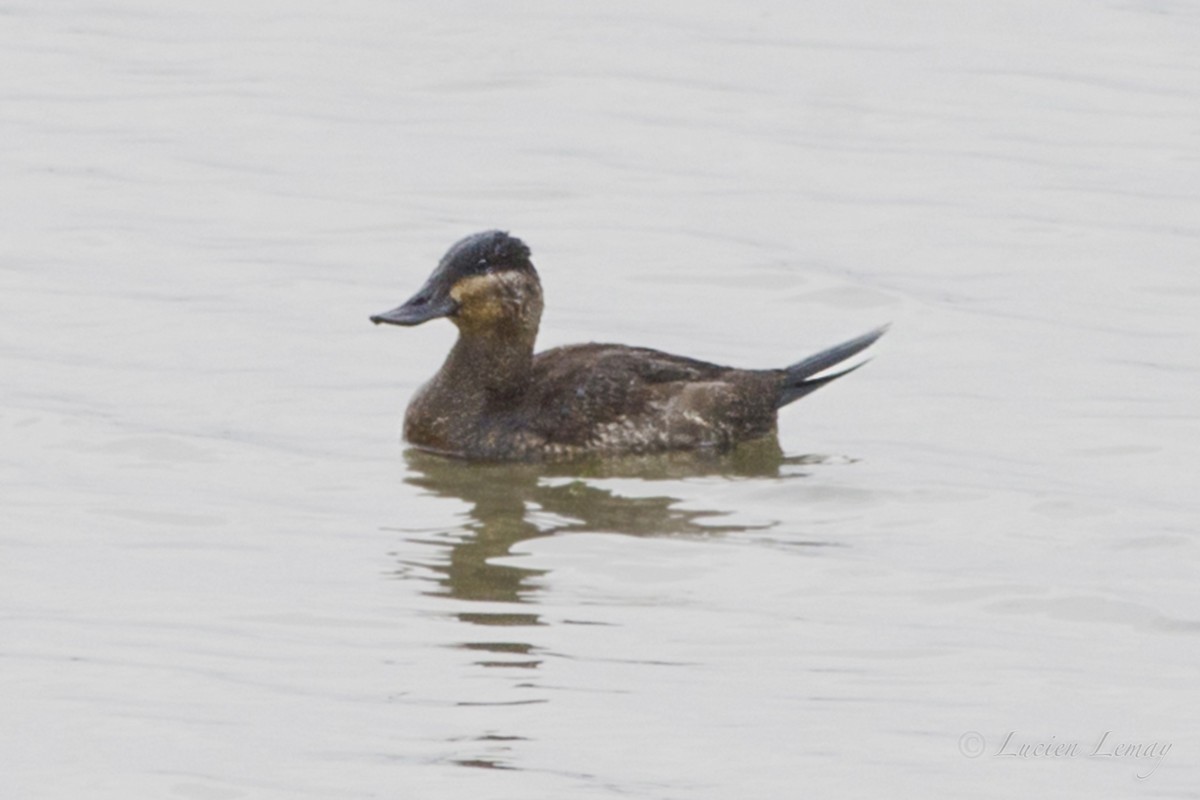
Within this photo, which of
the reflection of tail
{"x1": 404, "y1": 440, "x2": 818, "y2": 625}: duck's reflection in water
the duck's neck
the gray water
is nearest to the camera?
the gray water

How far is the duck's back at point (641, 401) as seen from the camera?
11344 mm

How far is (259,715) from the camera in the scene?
24.7 ft

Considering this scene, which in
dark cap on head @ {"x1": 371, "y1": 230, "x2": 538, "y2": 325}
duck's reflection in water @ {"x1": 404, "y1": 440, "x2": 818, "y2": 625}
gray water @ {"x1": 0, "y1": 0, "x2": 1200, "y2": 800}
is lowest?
duck's reflection in water @ {"x1": 404, "y1": 440, "x2": 818, "y2": 625}

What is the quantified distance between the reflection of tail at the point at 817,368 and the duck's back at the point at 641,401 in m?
0.11

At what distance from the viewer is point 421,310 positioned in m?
11.6

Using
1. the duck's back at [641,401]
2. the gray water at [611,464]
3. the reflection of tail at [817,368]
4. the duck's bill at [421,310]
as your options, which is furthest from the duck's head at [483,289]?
the reflection of tail at [817,368]

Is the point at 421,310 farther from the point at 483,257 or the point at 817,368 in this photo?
Result: the point at 817,368

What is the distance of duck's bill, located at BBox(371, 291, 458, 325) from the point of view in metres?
11.5

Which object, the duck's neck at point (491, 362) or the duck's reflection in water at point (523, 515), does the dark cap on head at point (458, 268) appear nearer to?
the duck's neck at point (491, 362)

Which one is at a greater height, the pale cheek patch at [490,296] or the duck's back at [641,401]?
the pale cheek patch at [490,296]

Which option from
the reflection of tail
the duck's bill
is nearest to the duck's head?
the duck's bill

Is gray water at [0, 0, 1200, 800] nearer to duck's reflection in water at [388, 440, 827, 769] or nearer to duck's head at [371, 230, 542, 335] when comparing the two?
duck's reflection in water at [388, 440, 827, 769]

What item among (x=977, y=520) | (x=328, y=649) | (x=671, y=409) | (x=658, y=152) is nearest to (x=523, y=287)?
(x=671, y=409)

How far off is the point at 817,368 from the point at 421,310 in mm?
1829
